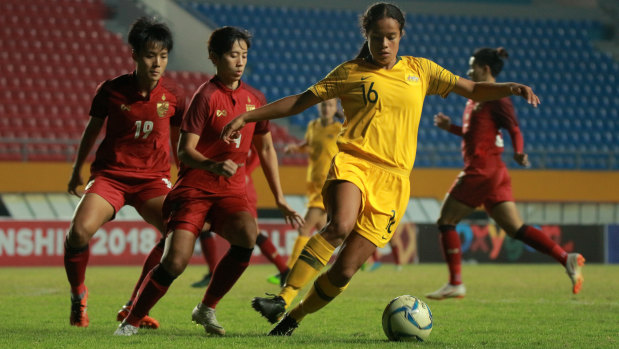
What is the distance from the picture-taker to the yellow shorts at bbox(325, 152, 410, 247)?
498 centimetres

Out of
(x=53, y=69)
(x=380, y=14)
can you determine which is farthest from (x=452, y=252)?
(x=53, y=69)

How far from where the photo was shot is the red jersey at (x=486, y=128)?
27.5 ft

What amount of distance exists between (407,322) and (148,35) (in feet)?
7.72

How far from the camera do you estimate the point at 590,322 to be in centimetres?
633

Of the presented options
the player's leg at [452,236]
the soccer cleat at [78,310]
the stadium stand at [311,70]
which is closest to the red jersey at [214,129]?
the soccer cleat at [78,310]

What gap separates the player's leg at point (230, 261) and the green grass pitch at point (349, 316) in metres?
0.14

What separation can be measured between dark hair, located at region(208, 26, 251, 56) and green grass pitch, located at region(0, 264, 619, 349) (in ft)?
5.54

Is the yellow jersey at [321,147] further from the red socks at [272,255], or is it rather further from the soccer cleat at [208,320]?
the soccer cleat at [208,320]

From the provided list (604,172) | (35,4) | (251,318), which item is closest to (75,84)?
(35,4)

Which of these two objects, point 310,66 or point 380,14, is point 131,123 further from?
point 310,66

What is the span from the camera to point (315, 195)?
10.5 metres

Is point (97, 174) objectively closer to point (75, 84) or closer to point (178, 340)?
point (178, 340)

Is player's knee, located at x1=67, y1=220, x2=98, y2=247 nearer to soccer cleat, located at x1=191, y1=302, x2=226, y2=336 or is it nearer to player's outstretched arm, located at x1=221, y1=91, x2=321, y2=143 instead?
soccer cleat, located at x1=191, y1=302, x2=226, y2=336

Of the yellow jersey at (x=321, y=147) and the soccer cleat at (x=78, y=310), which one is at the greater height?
the soccer cleat at (x=78, y=310)
